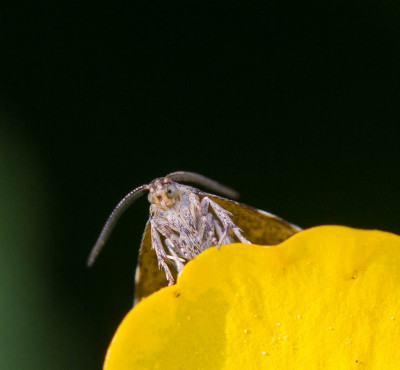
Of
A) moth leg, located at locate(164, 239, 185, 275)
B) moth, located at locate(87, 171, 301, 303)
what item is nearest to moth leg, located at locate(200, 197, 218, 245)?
moth, located at locate(87, 171, 301, 303)

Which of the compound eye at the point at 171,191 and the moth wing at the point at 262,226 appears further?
the compound eye at the point at 171,191

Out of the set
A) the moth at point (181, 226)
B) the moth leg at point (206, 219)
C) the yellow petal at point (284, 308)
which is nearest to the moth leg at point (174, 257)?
the moth at point (181, 226)

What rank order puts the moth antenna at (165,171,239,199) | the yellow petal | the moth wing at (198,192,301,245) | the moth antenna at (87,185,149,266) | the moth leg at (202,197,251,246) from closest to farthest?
the yellow petal, the moth wing at (198,192,301,245), the moth leg at (202,197,251,246), the moth antenna at (165,171,239,199), the moth antenna at (87,185,149,266)

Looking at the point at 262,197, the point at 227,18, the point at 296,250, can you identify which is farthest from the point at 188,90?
the point at 296,250

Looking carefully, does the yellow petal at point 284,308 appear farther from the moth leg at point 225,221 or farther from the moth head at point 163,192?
the moth head at point 163,192

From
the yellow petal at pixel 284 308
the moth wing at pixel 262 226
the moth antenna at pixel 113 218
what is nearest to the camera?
the yellow petal at pixel 284 308

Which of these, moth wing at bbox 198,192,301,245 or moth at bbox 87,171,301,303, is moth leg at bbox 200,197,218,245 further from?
moth wing at bbox 198,192,301,245

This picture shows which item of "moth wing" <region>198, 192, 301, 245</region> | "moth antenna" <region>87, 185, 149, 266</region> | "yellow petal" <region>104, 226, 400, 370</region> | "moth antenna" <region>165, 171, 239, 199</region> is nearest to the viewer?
"yellow petal" <region>104, 226, 400, 370</region>
